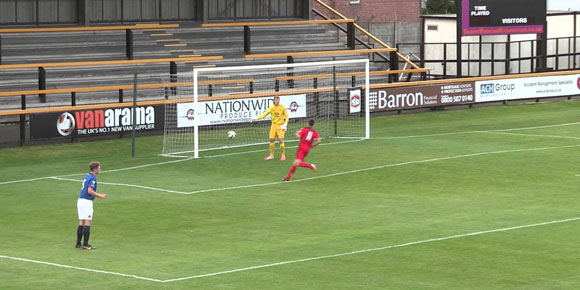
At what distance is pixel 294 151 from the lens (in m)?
37.1

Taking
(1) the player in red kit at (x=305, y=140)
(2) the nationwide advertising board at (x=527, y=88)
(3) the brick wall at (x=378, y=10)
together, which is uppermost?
(3) the brick wall at (x=378, y=10)

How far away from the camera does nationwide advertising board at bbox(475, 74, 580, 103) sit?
49.4 m

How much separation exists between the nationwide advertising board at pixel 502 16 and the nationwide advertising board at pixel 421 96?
3.14 metres

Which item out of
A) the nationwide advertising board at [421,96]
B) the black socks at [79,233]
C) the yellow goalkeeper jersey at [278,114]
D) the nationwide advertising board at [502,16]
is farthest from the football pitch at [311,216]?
the nationwide advertising board at [502,16]

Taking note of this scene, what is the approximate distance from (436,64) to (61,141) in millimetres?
26717

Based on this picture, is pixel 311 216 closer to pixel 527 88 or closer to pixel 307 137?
pixel 307 137

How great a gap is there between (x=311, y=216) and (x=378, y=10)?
38378mm

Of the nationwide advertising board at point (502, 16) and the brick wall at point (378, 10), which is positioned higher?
the brick wall at point (378, 10)

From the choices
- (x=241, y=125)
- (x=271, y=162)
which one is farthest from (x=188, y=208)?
(x=241, y=125)

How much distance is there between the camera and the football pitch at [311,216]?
19.9 m

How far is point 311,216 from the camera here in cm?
2588

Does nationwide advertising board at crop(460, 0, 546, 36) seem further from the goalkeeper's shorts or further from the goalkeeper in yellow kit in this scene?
the goalkeeper's shorts

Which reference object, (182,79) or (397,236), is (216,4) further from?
(397,236)

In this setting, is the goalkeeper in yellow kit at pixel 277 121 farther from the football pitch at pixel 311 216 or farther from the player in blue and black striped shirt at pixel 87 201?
the player in blue and black striped shirt at pixel 87 201
